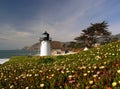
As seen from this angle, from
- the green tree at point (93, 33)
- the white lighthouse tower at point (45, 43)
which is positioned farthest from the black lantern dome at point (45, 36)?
the green tree at point (93, 33)

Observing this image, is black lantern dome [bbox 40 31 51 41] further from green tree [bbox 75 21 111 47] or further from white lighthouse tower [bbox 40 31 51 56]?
green tree [bbox 75 21 111 47]

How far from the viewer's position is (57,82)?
9273mm

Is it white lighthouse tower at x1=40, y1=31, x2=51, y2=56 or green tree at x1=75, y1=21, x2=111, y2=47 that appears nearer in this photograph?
white lighthouse tower at x1=40, y1=31, x2=51, y2=56

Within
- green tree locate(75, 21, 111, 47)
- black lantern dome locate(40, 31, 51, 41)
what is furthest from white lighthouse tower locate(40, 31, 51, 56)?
green tree locate(75, 21, 111, 47)

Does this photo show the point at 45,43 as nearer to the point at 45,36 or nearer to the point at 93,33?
the point at 45,36

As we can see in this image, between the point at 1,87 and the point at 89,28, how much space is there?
8262 centimetres

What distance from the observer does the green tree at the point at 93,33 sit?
9031 cm

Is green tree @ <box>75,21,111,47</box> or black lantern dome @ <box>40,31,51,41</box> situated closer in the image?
black lantern dome @ <box>40,31,51,41</box>

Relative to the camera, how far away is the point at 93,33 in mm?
92188

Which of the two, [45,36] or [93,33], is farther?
[93,33]

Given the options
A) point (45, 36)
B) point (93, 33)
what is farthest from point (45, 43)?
point (93, 33)

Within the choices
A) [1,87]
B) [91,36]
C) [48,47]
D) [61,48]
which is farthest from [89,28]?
[1,87]

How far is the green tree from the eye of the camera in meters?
90.3

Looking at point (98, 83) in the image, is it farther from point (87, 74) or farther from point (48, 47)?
point (48, 47)
